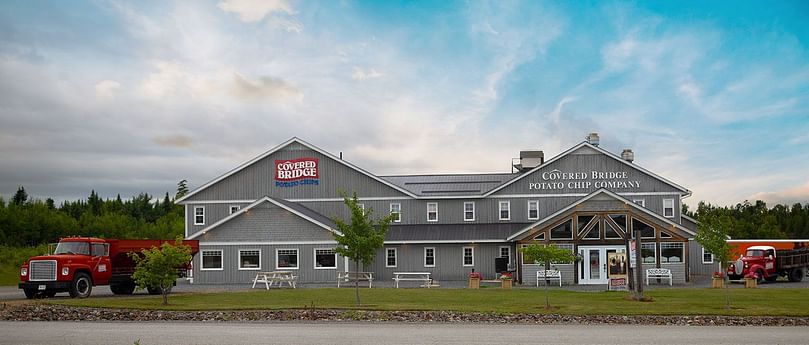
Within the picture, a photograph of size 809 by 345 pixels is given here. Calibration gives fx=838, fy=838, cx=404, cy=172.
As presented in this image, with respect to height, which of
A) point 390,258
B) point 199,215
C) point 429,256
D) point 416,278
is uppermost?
point 199,215

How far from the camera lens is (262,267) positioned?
153ft

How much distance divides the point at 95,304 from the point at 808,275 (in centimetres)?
4195

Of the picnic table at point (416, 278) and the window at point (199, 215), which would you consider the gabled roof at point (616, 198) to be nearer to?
the picnic table at point (416, 278)

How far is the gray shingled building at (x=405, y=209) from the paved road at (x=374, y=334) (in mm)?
23669

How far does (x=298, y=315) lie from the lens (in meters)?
25.0

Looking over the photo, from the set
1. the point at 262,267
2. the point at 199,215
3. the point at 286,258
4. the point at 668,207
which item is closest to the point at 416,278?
the point at 286,258

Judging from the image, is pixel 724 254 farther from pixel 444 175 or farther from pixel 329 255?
pixel 444 175

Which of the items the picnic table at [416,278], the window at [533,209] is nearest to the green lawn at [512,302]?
the picnic table at [416,278]

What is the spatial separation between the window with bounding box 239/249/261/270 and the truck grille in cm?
1465

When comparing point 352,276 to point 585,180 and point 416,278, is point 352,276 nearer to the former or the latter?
point 416,278

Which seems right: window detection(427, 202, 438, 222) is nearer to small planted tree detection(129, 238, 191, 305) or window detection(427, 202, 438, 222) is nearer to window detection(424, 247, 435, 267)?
window detection(424, 247, 435, 267)

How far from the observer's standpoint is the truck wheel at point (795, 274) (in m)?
44.3

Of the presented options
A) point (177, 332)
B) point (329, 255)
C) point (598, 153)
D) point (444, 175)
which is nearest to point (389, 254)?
point (329, 255)

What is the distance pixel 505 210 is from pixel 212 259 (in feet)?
60.2
